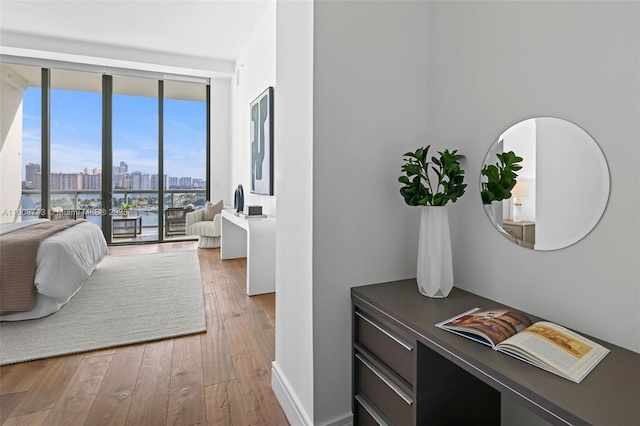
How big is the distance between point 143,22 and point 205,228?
298 cm

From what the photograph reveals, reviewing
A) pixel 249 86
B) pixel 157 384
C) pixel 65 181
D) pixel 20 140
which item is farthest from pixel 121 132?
pixel 157 384

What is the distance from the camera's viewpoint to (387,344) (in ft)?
3.98

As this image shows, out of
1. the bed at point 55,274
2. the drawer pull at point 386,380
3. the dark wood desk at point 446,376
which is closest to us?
the dark wood desk at point 446,376

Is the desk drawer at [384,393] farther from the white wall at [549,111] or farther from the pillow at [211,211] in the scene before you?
the pillow at [211,211]

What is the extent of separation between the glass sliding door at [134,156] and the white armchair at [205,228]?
108cm

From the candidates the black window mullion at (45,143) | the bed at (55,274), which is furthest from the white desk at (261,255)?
the black window mullion at (45,143)

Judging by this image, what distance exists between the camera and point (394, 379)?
1.16m

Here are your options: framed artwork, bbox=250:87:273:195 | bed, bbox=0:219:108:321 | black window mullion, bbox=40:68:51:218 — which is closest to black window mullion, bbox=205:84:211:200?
framed artwork, bbox=250:87:273:195

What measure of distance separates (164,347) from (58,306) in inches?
48.3

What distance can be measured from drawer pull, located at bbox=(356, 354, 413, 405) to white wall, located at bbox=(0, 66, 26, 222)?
6547mm

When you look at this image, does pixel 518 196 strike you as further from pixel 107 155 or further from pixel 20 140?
pixel 20 140

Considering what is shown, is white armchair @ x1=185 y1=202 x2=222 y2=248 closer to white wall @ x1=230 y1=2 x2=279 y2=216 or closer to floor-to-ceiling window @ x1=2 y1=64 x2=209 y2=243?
white wall @ x1=230 y1=2 x2=279 y2=216

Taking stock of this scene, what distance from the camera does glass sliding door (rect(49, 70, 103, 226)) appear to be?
564 centimetres

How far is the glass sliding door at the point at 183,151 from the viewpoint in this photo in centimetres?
625
